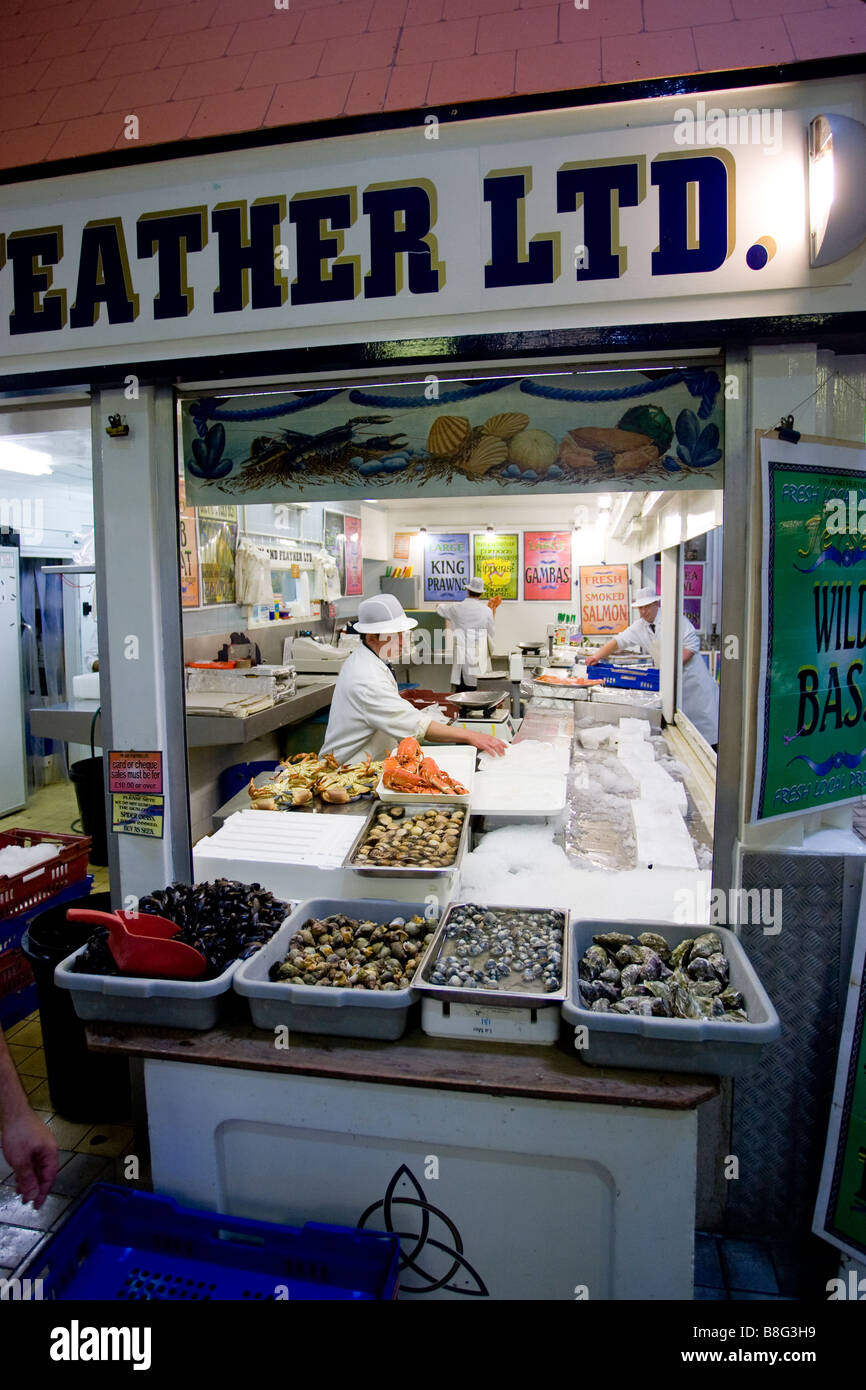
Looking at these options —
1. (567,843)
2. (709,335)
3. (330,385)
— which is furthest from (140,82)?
(567,843)

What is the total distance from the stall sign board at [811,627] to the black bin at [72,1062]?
2.63m

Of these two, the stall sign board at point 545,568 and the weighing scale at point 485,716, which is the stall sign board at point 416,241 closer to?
the weighing scale at point 485,716

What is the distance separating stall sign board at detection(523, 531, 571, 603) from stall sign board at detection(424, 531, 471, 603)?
914 mm

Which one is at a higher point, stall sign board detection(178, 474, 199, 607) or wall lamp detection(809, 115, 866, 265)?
wall lamp detection(809, 115, 866, 265)

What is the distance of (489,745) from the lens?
161 inches

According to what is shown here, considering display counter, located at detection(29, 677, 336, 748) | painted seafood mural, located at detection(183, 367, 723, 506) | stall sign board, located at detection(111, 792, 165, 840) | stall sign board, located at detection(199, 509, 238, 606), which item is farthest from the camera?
stall sign board, located at detection(199, 509, 238, 606)

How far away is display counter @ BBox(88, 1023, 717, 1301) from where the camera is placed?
193 centimetres

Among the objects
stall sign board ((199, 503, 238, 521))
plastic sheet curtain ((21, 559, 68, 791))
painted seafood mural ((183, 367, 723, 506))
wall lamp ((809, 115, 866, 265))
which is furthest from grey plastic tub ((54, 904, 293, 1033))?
plastic sheet curtain ((21, 559, 68, 791))

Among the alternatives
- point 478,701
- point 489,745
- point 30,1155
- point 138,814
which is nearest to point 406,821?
point 138,814

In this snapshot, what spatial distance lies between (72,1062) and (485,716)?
3032 millimetres

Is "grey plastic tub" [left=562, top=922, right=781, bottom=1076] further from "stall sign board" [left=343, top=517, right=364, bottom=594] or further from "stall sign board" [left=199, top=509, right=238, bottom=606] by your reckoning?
"stall sign board" [left=343, top=517, right=364, bottom=594]

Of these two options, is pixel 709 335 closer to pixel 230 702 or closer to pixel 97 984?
pixel 97 984

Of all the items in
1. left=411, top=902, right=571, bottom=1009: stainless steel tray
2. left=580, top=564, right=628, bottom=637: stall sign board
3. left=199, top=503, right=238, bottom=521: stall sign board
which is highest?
left=199, top=503, right=238, bottom=521: stall sign board

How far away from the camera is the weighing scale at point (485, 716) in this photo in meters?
4.72
